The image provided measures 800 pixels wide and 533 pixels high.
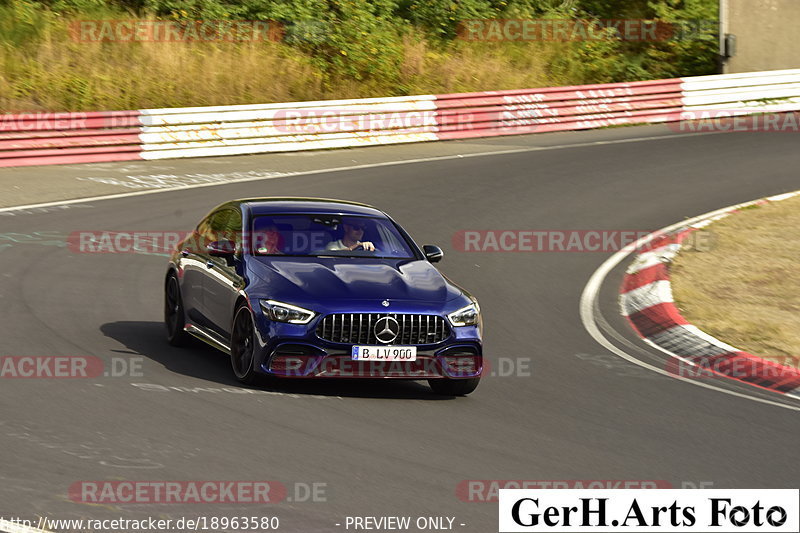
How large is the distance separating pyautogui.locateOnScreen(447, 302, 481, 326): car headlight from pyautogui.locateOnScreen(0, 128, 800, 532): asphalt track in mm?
A: 612

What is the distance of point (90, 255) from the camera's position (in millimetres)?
15586

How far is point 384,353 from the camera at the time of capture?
31.5ft

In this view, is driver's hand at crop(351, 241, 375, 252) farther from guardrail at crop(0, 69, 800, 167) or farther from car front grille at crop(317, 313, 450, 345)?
guardrail at crop(0, 69, 800, 167)

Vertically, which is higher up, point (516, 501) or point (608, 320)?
point (516, 501)

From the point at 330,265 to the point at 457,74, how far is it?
70.9 feet

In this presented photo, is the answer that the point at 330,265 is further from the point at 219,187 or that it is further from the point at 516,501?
the point at 219,187

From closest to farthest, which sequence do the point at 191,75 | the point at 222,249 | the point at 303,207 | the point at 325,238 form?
the point at 222,249 → the point at 325,238 → the point at 303,207 → the point at 191,75

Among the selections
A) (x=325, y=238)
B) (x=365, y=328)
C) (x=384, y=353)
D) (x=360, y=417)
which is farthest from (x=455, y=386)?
(x=325, y=238)

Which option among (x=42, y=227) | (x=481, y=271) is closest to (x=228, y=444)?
(x=481, y=271)

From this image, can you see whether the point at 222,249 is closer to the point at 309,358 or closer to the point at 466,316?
the point at 309,358

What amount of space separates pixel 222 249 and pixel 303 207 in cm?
95

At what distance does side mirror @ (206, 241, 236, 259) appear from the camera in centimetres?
1068

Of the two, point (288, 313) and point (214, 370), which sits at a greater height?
point (288, 313)

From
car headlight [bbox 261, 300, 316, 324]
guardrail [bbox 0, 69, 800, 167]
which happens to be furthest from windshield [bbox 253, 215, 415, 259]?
guardrail [bbox 0, 69, 800, 167]
